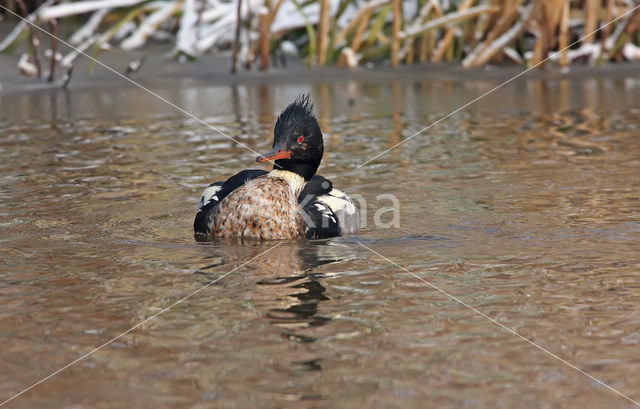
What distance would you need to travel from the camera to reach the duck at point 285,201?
258 inches

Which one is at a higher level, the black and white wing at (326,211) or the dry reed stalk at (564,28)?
the dry reed stalk at (564,28)

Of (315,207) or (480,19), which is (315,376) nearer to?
(315,207)

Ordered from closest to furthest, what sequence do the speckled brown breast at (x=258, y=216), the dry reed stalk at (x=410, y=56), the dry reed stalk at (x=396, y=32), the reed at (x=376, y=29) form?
1. the speckled brown breast at (x=258, y=216)
2. the dry reed stalk at (x=396, y=32)
3. the reed at (x=376, y=29)
4. the dry reed stalk at (x=410, y=56)

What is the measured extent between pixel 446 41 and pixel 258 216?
→ 9.26 m

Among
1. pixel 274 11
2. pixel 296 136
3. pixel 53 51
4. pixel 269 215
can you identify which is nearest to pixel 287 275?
pixel 269 215

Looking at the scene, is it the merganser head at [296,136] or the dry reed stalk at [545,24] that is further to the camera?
the dry reed stalk at [545,24]

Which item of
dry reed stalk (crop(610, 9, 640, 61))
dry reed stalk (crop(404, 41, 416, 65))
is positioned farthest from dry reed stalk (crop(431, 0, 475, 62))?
dry reed stalk (crop(610, 9, 640, 61))

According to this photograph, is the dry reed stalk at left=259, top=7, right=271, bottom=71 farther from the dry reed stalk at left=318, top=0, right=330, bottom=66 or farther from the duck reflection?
the duck reflection

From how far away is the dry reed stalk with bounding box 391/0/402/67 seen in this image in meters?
14.4

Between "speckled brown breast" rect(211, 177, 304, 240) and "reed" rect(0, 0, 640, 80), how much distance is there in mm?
8011

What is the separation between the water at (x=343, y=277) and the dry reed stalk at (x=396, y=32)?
11.3 ft

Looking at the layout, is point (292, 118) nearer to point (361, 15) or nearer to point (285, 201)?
point (285, 201)

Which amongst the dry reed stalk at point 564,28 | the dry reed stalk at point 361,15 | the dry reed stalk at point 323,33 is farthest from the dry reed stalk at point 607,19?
the dry reed stalk at point 323,33

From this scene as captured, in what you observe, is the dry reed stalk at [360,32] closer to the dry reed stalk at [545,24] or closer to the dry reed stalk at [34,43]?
the dry reed stalk at [545,24]
